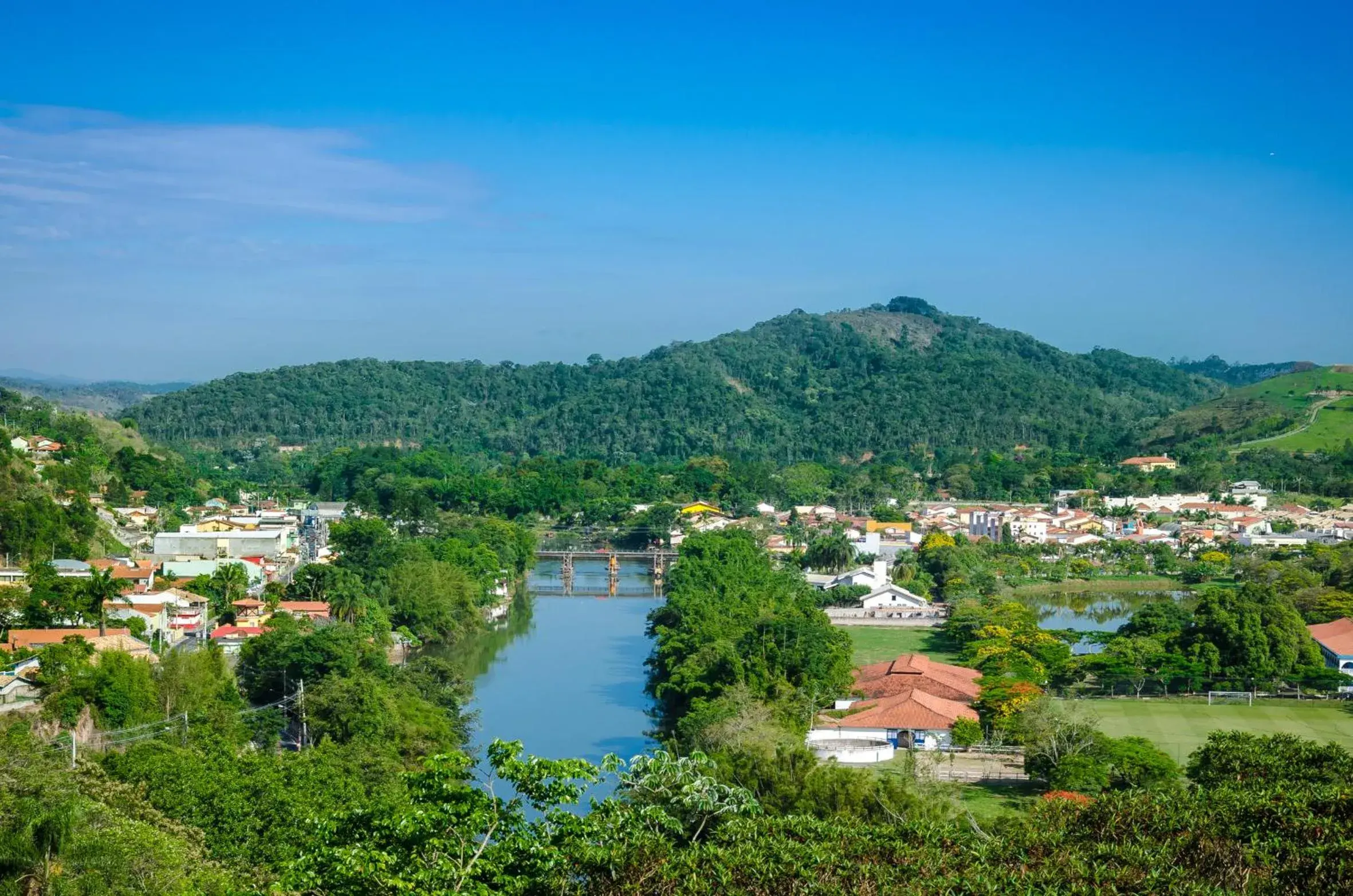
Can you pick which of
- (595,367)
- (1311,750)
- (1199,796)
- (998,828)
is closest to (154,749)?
(998,828)

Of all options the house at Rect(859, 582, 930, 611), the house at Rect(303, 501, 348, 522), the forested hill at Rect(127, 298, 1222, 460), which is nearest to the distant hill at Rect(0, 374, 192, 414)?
the forested hill at Rect(127, 298, 1222, 460)

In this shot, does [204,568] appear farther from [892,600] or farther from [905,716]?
[905,716]

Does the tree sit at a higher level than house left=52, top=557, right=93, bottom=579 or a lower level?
lower

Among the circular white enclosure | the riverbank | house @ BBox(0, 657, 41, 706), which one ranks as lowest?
the riverbank

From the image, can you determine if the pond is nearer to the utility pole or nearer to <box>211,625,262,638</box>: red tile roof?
<box>211,625,262,638</box>: red tile roof

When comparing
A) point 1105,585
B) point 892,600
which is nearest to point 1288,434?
point 1105,585

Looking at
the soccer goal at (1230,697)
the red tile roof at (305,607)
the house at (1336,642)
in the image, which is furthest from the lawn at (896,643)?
the red tile roof at (305,607)

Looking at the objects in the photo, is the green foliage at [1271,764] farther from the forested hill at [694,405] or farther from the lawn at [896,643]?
the forested hill at [694,405]

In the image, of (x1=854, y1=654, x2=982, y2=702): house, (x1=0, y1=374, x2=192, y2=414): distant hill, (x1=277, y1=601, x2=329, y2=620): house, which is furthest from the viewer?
(x1=0, y1=374, x2=192, y2=414): distant hill
